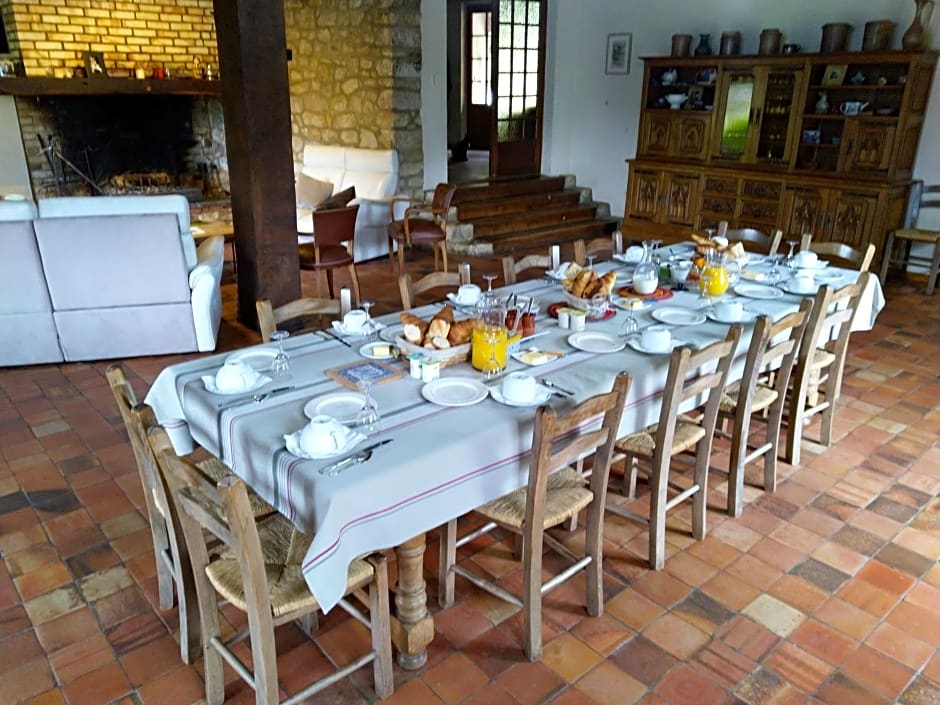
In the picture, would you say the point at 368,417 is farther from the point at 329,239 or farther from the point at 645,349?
the point at 329,239

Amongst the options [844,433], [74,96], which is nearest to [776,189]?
[844,433]

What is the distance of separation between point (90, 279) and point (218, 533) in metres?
2.93

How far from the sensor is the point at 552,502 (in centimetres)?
197

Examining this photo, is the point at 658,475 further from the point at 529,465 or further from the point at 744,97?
the point at 744,97

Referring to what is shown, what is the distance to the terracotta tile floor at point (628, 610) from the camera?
1.91 meters

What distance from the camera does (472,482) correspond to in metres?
1.77

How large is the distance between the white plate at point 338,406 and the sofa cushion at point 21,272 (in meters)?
2.75

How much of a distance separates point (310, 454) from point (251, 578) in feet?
0.97

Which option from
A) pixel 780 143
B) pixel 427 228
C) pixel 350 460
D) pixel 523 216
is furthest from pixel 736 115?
pixel 350 460

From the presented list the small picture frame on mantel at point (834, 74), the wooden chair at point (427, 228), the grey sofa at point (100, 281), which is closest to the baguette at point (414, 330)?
the grey sofa at point (100, 281)

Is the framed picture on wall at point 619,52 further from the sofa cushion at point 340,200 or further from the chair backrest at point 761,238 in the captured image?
the chair backrest at point 761,238

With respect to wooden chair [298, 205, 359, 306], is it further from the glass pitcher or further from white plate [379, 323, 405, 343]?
the glass pitcher

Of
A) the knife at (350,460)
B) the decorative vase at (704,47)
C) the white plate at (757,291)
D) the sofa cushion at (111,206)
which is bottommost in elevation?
the knife at (350,460)

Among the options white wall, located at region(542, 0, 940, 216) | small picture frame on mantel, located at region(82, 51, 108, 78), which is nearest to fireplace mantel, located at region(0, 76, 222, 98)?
small picture frame on mantel, located at region(82, 51, 108, 78)
